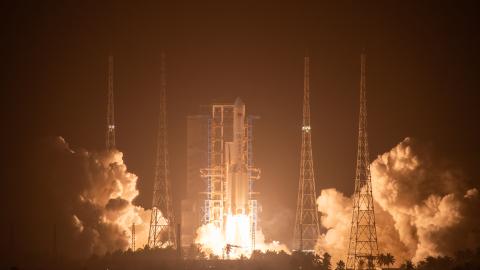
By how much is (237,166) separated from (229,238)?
5.02 m

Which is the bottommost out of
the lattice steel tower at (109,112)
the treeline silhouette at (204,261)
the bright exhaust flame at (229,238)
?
the treeline silhouette at (204,261)

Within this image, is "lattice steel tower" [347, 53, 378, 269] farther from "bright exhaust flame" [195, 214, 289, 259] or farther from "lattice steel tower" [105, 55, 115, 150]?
"lattice steel tower" [105, 55, 115, 150]

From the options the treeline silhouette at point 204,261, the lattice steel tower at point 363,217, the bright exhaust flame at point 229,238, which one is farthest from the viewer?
the bright exhaust flame at point 229,238

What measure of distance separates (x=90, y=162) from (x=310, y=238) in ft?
52.2

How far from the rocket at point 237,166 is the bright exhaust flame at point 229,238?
2.58 feet

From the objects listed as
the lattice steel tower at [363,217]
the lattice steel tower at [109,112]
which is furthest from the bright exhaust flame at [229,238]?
the lattice steel tower at [109,112]

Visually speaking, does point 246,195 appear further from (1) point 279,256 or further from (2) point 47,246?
(2) point 47,246

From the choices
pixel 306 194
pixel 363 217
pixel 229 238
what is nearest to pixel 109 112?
pixel 229 238

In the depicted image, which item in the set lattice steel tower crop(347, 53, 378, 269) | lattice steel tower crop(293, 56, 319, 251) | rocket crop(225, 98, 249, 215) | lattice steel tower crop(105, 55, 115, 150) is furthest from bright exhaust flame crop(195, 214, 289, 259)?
lattice steel tower crop(105, 55, 115, 150)

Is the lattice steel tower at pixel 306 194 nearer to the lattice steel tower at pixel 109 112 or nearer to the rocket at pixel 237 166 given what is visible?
the rocket at pixel 237 166

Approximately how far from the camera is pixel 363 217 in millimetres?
98062

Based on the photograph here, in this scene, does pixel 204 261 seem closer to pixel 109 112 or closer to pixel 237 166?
pixel 237 166

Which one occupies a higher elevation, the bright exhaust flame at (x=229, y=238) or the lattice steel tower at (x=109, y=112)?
the lattice steel tower at (x=109, y=112)

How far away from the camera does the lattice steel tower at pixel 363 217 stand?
300 feet
